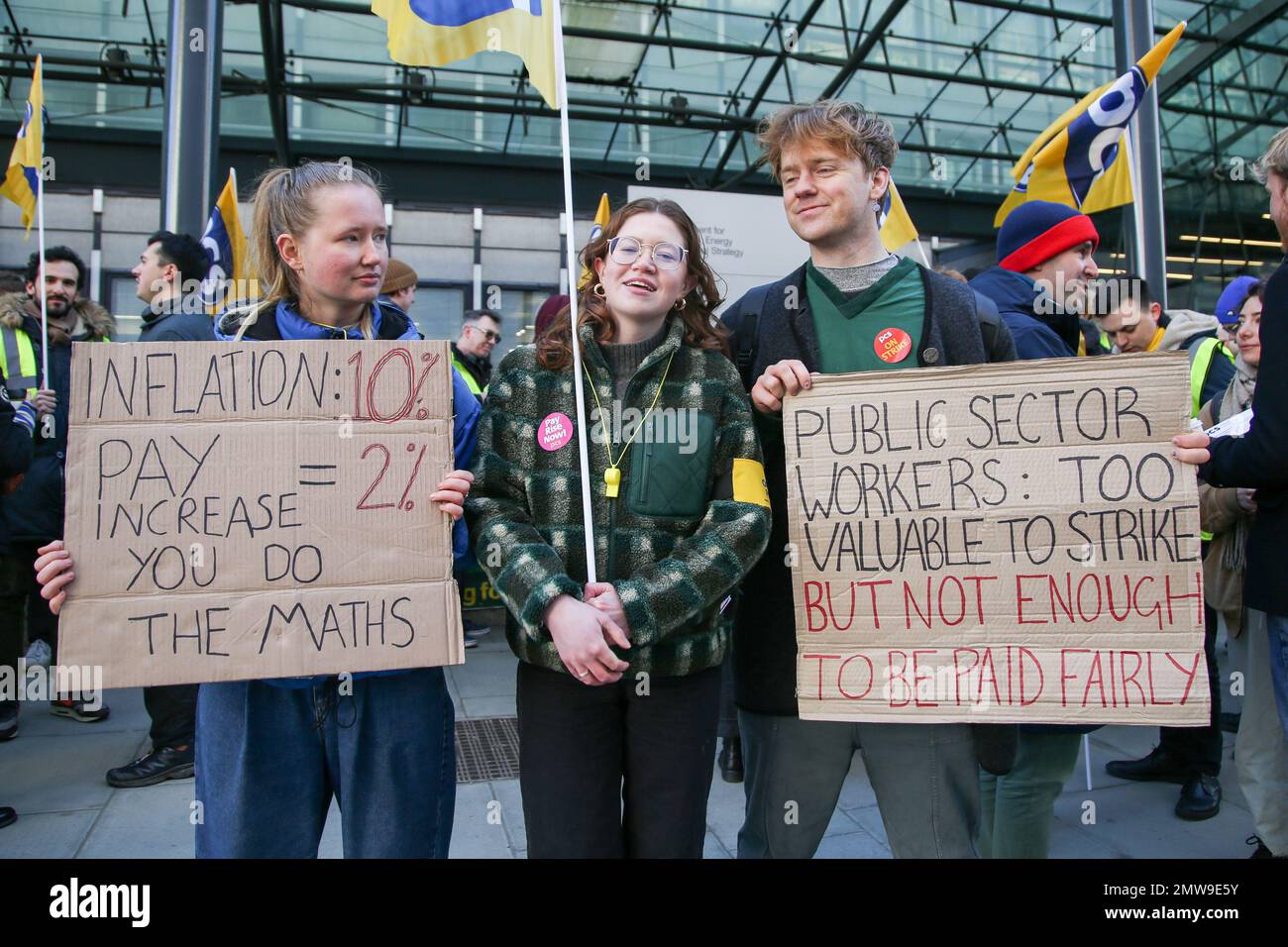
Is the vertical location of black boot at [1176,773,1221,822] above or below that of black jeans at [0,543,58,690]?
below

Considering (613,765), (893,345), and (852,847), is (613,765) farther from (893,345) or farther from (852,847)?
(852,847)

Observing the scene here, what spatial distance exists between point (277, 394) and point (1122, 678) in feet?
6.27

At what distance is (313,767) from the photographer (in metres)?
1.87

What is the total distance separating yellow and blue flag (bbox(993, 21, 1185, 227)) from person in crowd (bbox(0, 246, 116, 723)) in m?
4.67

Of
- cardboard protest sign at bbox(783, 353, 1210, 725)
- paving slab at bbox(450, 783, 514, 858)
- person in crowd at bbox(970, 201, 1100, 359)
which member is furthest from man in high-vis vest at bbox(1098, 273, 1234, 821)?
paving slab at bbox(450, 783, 514, 858)

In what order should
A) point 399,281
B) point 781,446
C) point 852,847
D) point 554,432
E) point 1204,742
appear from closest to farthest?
point 554,432
point 781,446
point 852,847
point 1204,742
point 399,281

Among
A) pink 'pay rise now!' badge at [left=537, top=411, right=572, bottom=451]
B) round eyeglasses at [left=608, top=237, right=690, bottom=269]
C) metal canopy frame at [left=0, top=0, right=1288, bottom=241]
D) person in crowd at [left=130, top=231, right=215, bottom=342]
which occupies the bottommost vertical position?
pink 'pay rise now!' badge at [left=537, top=411, right=572, bottom=451]

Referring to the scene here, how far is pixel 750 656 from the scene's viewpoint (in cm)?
208

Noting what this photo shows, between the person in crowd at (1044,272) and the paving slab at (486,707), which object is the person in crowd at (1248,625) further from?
the paving slab at (486,707)

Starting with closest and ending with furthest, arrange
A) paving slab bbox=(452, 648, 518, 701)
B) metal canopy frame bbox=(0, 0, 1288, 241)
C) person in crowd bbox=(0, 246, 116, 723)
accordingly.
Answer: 1. person in crowd bbox=(0, 246, 116, 723)
2. paving slab bbox=(452, 648, 518, 701)
3. metal canopy frame bbox=(0, 0, 1288, 241)

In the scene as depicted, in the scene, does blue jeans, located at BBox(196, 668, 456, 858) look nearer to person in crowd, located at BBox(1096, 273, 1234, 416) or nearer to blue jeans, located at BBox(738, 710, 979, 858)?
blue jeans, located at BBox(738, 710, 979, 858)

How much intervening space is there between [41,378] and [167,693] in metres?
1.65

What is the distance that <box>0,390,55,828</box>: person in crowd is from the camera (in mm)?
A: 3162

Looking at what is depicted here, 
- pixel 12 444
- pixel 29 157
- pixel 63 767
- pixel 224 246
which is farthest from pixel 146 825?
pixel 29 157
